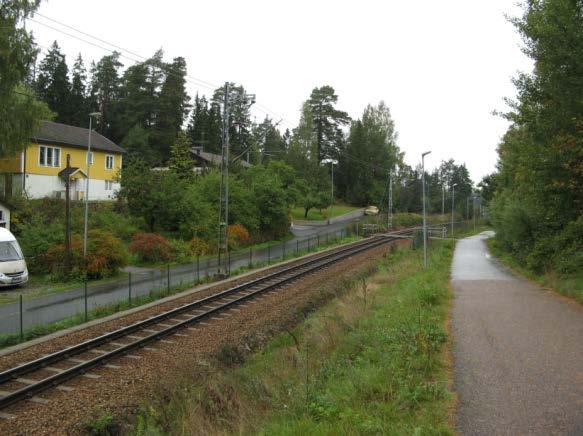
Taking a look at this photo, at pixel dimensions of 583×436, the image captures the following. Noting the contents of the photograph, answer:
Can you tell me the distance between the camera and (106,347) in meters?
12.6

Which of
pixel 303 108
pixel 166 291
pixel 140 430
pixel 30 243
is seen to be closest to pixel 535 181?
pixel 166 291

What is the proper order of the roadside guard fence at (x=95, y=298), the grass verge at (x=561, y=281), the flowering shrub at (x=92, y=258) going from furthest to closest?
the flowering shrub at (x=92, y=258), the grass verge at (x=561, y=281), the roadside guard fence at (x=95, y=298)

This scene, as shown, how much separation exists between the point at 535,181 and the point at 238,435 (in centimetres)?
1475

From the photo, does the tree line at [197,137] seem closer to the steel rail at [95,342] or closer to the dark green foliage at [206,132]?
the dark green foliage at [206,132]

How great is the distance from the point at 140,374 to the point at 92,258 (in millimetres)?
14478

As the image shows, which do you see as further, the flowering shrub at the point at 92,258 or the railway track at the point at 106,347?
the flowering shrub at the point at 92,258

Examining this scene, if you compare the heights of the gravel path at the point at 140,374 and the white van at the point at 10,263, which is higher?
the white van at the point at 10,263

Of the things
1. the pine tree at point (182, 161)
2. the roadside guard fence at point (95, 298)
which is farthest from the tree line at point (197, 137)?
the roadside guard fence at point (95, 298)

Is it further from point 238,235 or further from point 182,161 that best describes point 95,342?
point 182,161

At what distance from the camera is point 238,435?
Answer: 670cm

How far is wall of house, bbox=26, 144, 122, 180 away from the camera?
3975cm

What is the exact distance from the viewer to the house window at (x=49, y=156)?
1604 inches

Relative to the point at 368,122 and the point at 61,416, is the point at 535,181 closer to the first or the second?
the point at 61,416

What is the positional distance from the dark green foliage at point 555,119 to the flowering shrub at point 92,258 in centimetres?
1778
